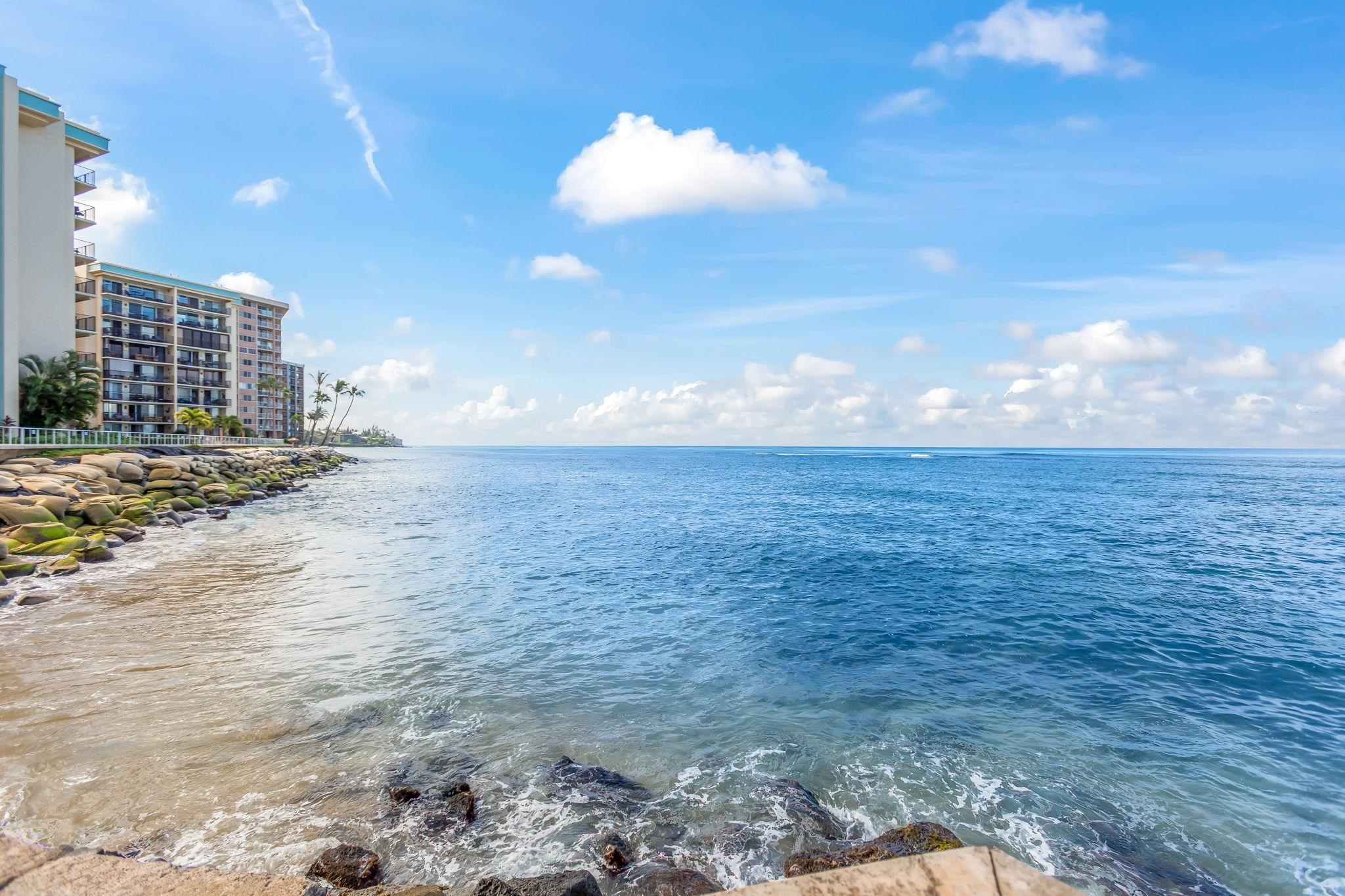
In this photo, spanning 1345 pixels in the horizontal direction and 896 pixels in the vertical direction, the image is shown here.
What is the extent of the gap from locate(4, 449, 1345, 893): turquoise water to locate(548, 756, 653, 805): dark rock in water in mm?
244

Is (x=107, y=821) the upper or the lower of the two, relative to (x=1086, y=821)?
upper

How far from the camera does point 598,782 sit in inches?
361

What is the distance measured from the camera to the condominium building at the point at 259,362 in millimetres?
113938

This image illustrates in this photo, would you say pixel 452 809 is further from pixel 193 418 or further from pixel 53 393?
pixel 193 418

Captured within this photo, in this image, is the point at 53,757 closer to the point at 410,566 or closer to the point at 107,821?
the point at 107,821

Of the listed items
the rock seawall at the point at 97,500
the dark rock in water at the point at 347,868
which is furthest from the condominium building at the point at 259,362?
the dark rock in water at the point at 347,868

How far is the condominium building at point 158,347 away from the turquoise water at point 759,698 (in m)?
67.6

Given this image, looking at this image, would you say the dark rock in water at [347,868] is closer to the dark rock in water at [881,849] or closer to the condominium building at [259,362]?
the dark rock in water at [881,849]

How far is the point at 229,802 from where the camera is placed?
802 centimetres

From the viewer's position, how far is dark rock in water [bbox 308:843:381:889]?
649cm

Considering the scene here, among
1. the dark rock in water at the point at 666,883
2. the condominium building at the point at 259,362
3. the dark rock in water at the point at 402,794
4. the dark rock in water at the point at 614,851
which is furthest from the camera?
the condominium building at the point at 259,362

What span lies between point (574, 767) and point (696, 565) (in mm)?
17821

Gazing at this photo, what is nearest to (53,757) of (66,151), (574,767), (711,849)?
(574,767)

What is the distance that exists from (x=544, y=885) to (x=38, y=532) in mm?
29583
